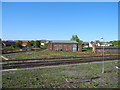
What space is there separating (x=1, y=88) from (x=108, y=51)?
42626 millimetres

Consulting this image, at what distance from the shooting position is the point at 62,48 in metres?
51.6

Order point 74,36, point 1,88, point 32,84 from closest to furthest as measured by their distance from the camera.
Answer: point 1,88
point 32,84
point 74,36

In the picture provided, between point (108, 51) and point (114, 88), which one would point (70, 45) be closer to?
point (108, 51)

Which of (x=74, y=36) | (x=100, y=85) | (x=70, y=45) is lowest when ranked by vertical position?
(x=100, y=85)

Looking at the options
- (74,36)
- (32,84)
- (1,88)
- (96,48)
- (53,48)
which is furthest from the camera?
(74,36)

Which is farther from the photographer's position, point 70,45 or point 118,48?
point 70,45

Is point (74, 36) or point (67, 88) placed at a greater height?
point (74, 36)

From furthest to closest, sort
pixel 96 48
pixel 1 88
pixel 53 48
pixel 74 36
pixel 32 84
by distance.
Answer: pixel 74 36, pixel 53 48, pixel 96 48, pixel 32 84, pixel 1 88

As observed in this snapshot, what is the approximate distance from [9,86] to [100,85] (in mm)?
7580

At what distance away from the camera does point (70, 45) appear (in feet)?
169

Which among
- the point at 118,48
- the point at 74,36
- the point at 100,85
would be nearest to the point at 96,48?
the point at 118,48

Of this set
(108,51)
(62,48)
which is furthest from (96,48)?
(62,48)

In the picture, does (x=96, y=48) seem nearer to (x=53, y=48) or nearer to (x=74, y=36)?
(x=53, y=48)

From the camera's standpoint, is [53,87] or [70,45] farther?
[70,45]
